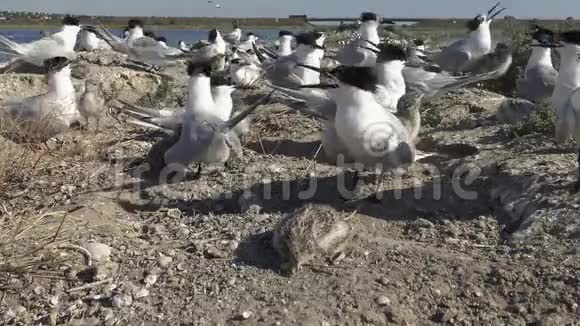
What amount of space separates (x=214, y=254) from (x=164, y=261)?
0.24 m

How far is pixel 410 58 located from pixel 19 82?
4689 millimetres

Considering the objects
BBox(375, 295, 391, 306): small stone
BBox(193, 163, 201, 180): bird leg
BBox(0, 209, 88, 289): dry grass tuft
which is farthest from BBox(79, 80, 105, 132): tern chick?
BBox(375, 295, 391, 306): small stone

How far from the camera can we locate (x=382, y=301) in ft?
9.73

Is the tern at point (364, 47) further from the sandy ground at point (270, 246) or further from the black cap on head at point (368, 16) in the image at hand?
the sandy ground at point (270, 246)

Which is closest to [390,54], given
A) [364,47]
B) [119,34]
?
[364,47]

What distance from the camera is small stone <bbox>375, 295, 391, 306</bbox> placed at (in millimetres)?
2959

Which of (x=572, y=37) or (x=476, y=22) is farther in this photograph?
(x=476, y=22)

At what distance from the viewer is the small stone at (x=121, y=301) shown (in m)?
2.95

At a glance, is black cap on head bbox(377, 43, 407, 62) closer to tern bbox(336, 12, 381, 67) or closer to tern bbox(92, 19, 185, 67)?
tern bbox(336, 12, 381, 67)

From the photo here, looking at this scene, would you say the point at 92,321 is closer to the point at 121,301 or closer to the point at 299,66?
the point at 121,301

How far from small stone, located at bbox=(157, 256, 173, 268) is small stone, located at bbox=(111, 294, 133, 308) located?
0.29 m

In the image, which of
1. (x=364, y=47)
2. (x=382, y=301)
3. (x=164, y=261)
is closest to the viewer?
(x=382, y=301)

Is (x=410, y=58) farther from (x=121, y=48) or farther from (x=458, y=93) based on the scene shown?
(x=121, y=48)

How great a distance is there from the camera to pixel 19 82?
8.44 m
